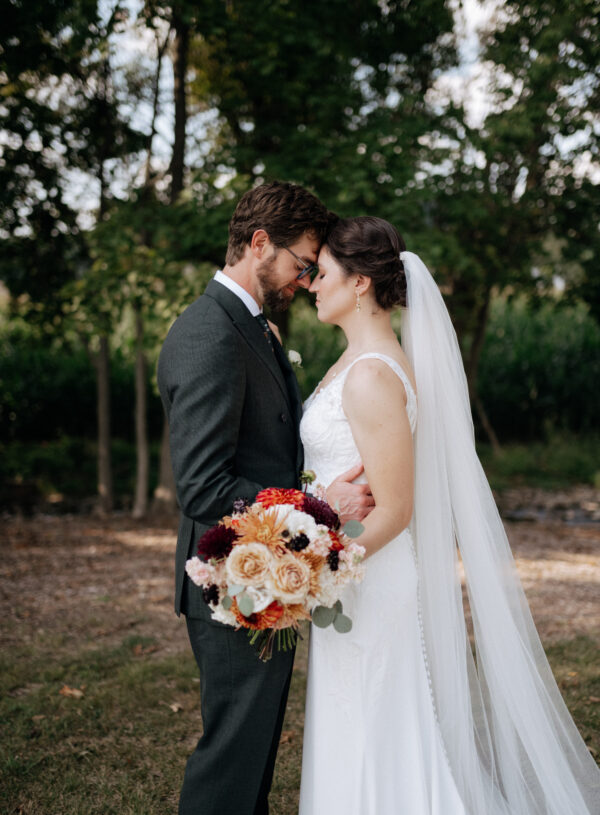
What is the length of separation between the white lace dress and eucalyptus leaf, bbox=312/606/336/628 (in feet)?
1.35

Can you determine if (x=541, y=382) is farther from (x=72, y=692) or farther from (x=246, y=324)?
(x=246, y=324)

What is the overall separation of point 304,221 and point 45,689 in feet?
10.9

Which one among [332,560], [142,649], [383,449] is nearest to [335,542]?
[332,560]

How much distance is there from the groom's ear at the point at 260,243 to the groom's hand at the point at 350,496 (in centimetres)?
82

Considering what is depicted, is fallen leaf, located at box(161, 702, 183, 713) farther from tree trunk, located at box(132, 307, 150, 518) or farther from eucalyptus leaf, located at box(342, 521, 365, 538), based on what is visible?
tree trunk, located at box(132, 307, 150, 518)

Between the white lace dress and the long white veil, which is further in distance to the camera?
the long white veil

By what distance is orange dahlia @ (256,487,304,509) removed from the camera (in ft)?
6.34

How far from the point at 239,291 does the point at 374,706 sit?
1.48m

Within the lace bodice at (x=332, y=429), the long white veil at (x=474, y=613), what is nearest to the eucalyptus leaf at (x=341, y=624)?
the lace bodice at (x=332, y=429)

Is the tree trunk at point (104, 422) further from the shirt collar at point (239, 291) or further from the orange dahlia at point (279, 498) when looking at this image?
the orange dahlia at point (279, 498)

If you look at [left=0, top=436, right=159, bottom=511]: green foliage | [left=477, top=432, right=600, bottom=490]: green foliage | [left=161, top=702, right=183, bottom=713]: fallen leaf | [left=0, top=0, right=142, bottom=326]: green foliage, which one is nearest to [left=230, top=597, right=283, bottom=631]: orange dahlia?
[left=161, top=702, right=183, bottom=713]: fallen leaf

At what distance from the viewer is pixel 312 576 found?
6.07 ft

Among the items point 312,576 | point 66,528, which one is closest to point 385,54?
point 66,528

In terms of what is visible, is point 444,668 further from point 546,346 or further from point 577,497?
point 546,346
